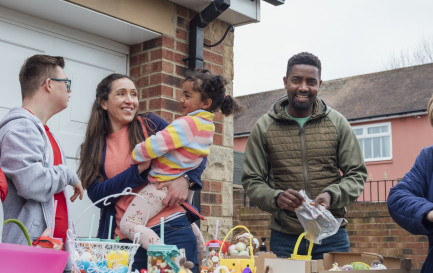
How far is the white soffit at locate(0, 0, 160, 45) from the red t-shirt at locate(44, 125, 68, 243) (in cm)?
162

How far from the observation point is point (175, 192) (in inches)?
116

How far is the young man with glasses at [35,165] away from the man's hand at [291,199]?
109cm

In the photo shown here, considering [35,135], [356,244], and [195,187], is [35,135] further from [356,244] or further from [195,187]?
[356,244]

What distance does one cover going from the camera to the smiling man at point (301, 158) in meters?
A: 3.36

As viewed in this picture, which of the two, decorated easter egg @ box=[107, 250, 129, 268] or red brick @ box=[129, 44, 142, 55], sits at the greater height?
red brick @ box=[129, 44, 142, 55]

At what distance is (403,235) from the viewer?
10.5 meters

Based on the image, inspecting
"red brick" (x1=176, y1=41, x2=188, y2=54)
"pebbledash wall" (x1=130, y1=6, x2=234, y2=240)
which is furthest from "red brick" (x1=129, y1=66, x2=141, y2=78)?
"red brick" (x1=176, y1=41, x2=188, y2=54)

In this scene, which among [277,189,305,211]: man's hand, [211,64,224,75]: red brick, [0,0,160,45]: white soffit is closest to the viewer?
[277,189,305,211]: man's hand

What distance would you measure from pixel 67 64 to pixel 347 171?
7.82ft

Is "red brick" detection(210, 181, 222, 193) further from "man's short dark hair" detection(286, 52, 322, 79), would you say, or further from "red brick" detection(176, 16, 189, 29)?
"man's short dark hair" detection(286, 52, 322, 79)

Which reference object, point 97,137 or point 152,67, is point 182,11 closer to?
point 152,67

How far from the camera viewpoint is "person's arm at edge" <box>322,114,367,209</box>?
3.24m

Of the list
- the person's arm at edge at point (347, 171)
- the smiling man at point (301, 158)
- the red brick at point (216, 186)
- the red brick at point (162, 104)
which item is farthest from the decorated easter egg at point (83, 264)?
the red brick at point (216, 186)

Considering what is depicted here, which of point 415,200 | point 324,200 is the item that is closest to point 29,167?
point 324,200
